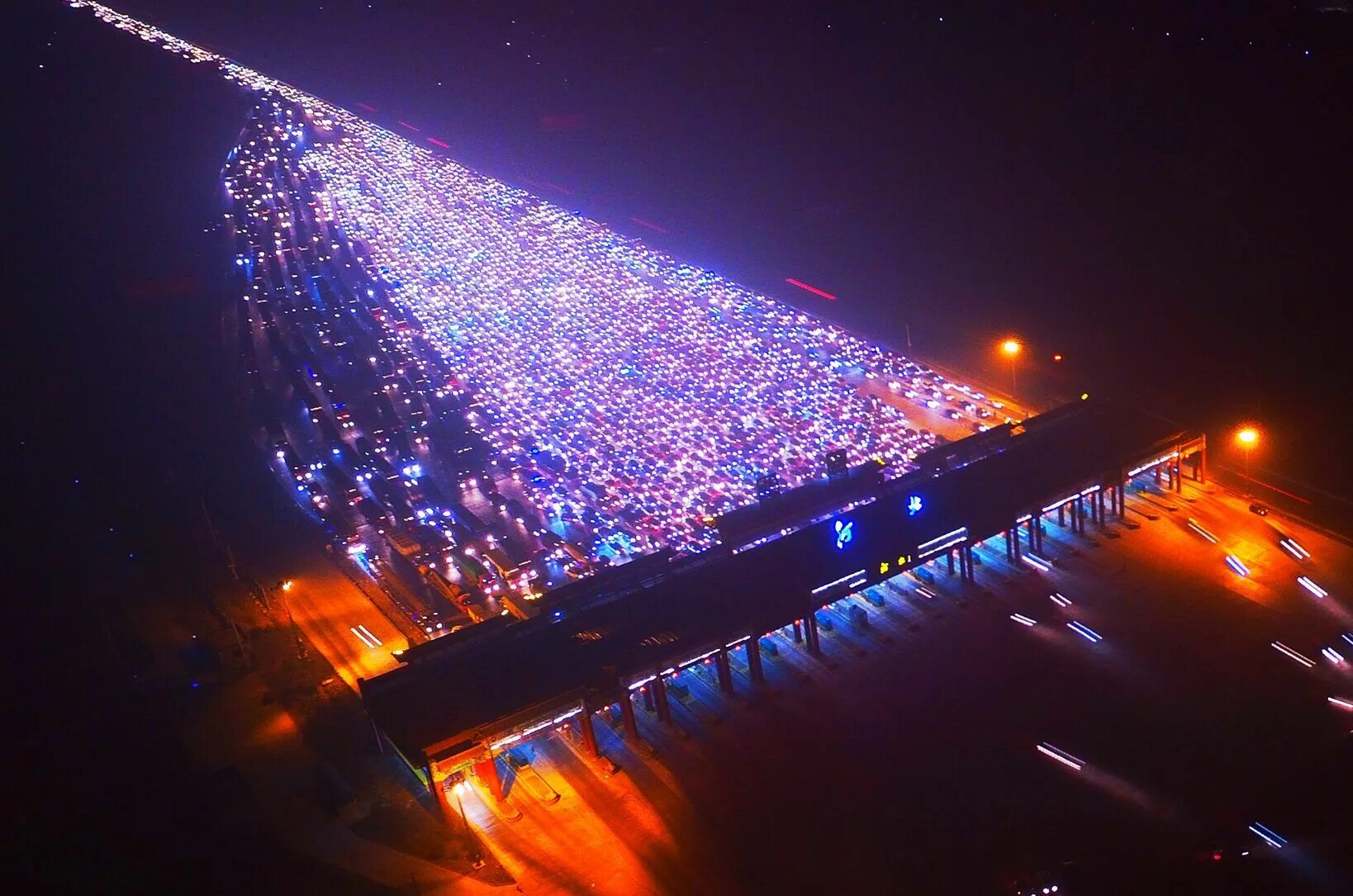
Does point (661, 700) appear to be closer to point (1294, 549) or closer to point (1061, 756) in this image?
point (1061, 756)

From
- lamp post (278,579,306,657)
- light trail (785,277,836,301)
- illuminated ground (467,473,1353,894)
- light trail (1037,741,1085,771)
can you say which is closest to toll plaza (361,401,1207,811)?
illuminated ground (467,473,1353,894)

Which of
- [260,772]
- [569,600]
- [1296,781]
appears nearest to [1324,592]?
[1296,781]

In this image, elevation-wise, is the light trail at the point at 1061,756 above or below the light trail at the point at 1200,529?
below

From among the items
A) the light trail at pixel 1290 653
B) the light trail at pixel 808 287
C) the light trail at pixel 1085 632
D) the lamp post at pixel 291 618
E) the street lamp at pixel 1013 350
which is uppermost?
the light trail at pixel 808 287

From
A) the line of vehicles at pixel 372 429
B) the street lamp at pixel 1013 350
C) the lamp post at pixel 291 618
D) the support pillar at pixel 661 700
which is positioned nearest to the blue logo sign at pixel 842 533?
the support pillar at pixel 661 700

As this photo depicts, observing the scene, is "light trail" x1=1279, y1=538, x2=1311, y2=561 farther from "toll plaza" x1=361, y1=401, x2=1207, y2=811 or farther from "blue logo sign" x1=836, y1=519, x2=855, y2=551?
"blue logo sign" x1=836, y1=519, x2=855, y2=551

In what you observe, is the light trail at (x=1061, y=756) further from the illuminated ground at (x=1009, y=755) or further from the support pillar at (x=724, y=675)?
the support pillar at (x=724, y=675)

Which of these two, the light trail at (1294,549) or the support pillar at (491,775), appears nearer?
the support pillar at (491,775)
